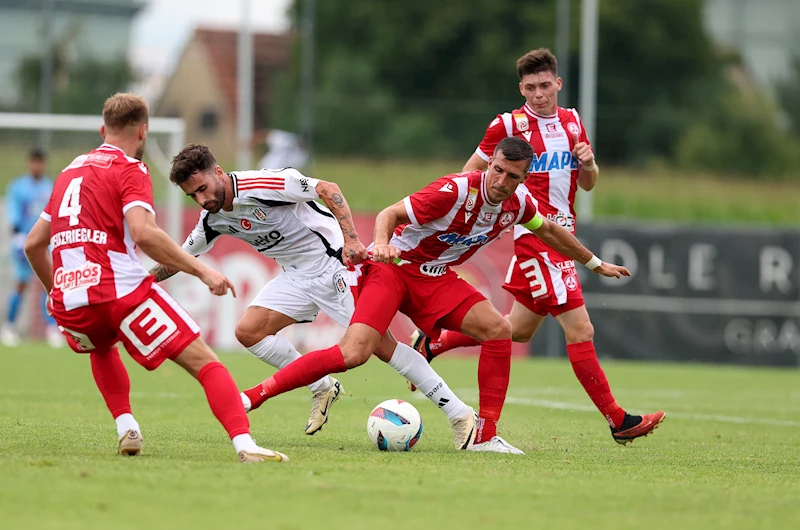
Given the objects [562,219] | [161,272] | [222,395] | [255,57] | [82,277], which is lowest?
[222,395]

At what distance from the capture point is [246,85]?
27.6 meters

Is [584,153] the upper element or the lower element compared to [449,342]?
upper

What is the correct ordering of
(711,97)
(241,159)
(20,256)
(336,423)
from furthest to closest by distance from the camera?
(711,97) → (241,159) → (20,256) → (336,423)

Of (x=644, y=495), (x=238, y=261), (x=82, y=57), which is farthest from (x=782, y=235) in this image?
(x=82, y=57)

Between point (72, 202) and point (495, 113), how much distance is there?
22.7 m

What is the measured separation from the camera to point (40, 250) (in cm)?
611

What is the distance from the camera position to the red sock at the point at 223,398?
5828mm

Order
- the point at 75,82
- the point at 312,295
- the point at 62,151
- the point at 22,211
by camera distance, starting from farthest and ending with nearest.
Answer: the point at 75,82
the point at 62,151
the point at 22,211
the point at 312,295

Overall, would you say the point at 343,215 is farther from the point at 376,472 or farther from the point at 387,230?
the point at 376,472

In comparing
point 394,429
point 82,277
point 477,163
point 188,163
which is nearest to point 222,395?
point 82,277

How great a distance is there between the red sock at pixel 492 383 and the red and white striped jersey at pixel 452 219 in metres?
0.61

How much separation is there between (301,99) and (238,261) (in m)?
10.3

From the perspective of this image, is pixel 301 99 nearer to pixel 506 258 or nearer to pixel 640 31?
pixel 506 258

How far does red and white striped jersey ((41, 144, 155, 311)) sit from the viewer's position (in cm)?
577
